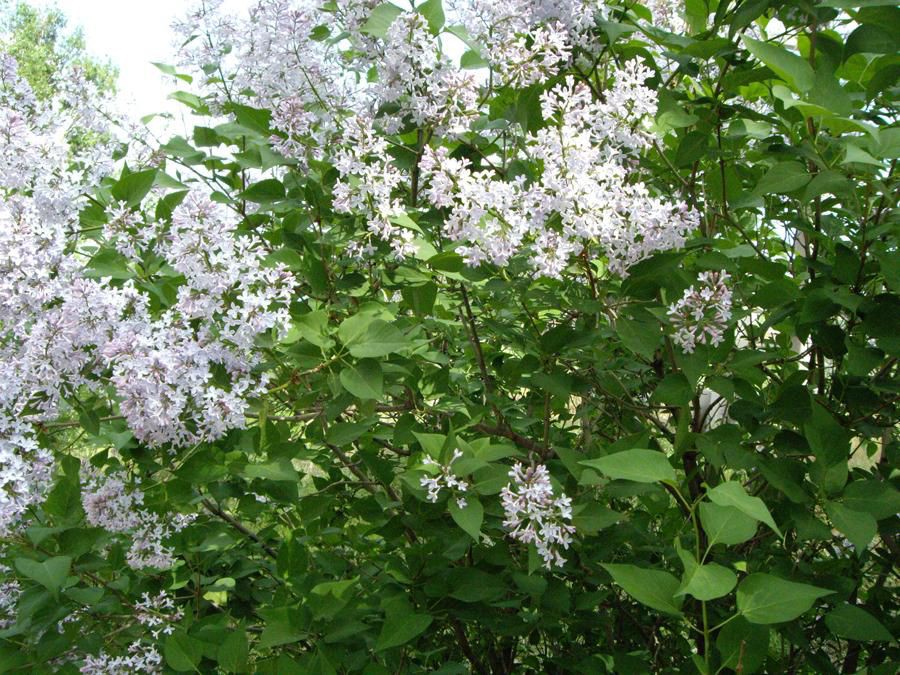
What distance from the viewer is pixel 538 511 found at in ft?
5.08

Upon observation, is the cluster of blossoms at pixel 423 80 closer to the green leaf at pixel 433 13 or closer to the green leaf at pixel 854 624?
the green leaf at pixel 433 13

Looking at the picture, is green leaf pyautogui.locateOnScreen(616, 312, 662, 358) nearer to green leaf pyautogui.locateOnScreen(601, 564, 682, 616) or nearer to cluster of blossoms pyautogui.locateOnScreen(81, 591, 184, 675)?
green leaf pyautogui.locateOnScreen(601, 564, 682, 616)

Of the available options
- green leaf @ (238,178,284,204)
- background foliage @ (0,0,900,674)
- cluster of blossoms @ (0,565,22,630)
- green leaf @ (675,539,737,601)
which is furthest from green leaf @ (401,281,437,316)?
cluster of blossoms @ (0,565,22,630)

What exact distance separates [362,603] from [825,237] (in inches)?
48.3

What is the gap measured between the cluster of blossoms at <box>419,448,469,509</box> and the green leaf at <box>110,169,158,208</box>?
2.59 feet

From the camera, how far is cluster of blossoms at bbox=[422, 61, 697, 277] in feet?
4.94

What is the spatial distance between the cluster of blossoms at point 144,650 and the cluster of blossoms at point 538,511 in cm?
88

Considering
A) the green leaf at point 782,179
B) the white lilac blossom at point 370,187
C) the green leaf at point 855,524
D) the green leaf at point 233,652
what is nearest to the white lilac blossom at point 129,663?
the green leaf at point 233,652

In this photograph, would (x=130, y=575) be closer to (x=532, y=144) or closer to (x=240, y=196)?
(x=240, y=196)

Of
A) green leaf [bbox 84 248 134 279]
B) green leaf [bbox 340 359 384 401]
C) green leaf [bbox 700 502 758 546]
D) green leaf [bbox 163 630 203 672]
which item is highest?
green leaf [bbox 84 248 134 279]

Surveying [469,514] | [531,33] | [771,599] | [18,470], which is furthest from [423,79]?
[771,599]

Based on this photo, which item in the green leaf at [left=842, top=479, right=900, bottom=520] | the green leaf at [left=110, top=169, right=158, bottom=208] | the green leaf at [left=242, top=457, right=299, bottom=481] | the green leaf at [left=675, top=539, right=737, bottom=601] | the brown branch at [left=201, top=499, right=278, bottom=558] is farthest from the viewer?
the brown branch at [left=201, top=499, right=278, bottom=558]

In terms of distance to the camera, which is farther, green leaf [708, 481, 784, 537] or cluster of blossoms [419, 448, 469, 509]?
cluster of blossoms [419, 448, 469, 509]

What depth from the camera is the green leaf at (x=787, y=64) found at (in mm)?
1358
